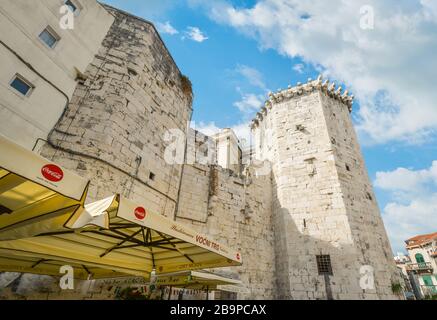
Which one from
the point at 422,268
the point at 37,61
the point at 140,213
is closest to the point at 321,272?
the point at 140,213

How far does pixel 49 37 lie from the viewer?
7.24 metres

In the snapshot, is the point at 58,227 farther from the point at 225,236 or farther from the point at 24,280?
the point at 225,236

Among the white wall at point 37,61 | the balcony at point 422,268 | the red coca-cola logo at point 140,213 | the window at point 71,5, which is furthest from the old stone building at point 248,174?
the balcony at point 422,268

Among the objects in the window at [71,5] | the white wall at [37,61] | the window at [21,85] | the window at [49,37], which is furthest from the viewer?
the window at [71,5]

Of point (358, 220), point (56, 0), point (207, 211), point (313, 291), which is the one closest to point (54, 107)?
point (56, 0)

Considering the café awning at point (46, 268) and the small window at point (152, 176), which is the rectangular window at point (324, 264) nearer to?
the small window at point (152, 176)

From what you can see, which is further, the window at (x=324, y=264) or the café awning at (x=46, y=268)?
the window at (x=324, y=264)

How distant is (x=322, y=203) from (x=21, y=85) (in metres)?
11.9

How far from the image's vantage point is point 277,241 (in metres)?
11.7

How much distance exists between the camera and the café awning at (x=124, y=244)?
294 cm

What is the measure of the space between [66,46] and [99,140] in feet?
11.0

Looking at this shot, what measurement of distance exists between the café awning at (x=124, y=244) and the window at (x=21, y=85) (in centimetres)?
461

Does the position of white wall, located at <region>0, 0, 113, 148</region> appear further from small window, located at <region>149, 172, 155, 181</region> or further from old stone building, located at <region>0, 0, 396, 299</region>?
small window, located at <region>149, 172, 155, 181</region>

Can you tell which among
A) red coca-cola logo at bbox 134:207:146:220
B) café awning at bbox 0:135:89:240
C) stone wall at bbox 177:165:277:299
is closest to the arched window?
stone wall at bbox 177:165:277:299
